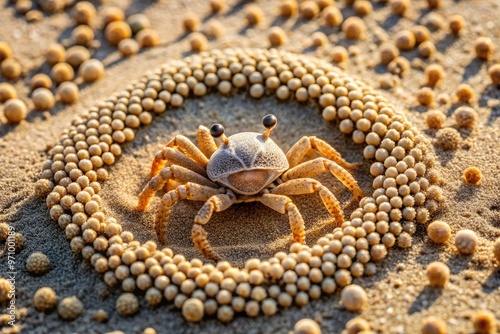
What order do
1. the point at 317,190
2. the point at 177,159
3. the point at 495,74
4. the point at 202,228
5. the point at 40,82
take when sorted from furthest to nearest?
the point at 40,82 < the point at 495,74 < the point at 177,159 < the point at 317,190 < the point at 202,228

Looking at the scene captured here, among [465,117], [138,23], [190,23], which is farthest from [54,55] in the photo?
[465,117]

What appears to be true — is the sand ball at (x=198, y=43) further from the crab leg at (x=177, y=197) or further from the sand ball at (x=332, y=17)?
the crab leg at (x=177, y=197)

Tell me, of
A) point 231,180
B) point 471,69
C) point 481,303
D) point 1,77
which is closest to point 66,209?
point 231,180

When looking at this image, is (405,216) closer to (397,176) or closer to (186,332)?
(397,176)

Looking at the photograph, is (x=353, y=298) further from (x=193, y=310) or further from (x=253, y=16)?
(x=253, y=16)

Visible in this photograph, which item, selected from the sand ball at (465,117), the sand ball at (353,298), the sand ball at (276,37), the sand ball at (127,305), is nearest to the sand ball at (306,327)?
the sand ball at (353,298)

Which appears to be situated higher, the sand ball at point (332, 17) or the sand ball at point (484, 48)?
the sand ball at point (484, 48)
